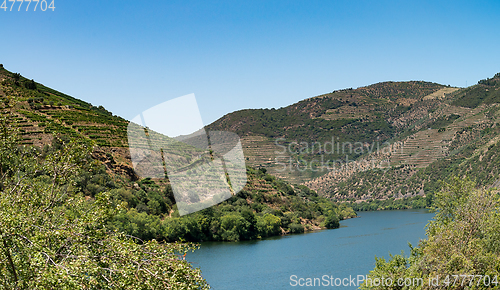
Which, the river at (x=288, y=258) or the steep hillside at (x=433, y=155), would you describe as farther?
the steep hillside at (x=433, y=155)

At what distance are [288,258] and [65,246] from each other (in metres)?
38.3

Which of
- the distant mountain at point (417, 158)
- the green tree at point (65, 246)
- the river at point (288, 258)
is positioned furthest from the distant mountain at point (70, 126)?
the distant mountain at point (417, 158)

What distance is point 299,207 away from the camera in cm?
8219

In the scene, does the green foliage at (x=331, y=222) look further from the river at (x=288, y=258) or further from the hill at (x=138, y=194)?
the river at (x=288, y=258)

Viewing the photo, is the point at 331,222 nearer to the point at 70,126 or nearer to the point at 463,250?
the point at 70,126

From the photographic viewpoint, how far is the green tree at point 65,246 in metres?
6.90

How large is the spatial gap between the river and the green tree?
1522 centimetres

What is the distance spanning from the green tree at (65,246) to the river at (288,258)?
15.2 meters

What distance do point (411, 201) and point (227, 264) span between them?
114m

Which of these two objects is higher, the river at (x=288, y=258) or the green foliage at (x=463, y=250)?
the green foliage at (x=463, y=250)

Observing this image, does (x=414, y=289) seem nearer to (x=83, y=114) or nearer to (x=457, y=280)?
(x=457, y=280)

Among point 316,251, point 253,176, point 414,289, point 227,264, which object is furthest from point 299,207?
point 414,289

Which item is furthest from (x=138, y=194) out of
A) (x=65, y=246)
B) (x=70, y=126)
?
(x=65, y=246)

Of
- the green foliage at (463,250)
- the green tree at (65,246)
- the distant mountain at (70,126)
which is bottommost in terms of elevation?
the green foliage at (463,250)
